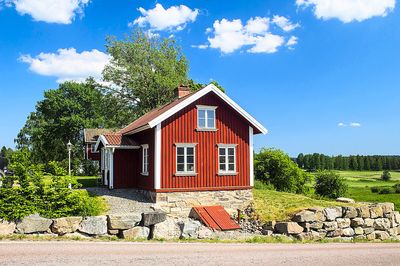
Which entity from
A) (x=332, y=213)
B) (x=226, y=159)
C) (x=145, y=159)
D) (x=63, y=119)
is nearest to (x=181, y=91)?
(x=145, y=159)

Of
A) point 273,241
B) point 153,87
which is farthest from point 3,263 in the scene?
point 153,87

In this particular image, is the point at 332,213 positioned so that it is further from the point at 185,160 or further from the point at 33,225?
the point at 33,225

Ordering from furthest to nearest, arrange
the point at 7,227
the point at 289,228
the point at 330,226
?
the point at 330,226, the point at 289,228, the point at 7,227

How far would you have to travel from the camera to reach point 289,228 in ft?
58.9

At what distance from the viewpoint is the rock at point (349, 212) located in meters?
20.1

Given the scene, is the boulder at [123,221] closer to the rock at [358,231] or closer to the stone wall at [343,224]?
the stone wall at [343,224]

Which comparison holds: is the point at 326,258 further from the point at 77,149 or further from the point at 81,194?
the point at 77,149

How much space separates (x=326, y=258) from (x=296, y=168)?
28048mm

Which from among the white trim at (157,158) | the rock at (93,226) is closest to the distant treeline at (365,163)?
the white trim at (157,158)

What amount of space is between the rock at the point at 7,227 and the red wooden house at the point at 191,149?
8.58m

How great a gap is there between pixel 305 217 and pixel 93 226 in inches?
418

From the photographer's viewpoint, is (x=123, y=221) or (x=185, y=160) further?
(x=185, y=160)

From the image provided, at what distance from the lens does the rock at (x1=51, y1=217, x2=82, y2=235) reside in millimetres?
12750

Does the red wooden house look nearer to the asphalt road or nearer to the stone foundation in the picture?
the stone foundation
